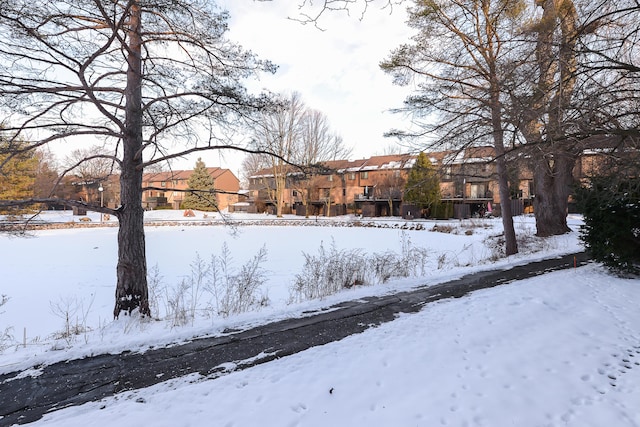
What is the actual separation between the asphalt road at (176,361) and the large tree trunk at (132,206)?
189cm

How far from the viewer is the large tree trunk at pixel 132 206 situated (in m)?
5.85

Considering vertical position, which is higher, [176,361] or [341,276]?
[341,276]

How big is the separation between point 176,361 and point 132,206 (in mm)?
3243

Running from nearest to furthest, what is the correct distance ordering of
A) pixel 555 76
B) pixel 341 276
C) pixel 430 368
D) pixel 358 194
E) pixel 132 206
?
pixel 430 368 < pixel 132 206 < pixel 555 76 < pixel 341 276 < pixel 358 194

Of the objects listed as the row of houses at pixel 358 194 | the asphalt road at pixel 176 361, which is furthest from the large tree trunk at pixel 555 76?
the row of houses at pixel 358 194

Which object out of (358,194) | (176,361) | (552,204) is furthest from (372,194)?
(176,361)

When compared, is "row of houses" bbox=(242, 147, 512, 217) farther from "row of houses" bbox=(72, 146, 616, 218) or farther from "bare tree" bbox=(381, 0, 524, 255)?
"bare tree" bbox=(381, 0, 524, 255)

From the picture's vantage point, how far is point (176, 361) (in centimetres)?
391

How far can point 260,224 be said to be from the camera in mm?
34000

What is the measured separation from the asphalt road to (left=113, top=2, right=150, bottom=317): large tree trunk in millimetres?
1893

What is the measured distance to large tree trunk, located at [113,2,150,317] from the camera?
19.2 feet

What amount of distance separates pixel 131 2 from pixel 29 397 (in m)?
4.39

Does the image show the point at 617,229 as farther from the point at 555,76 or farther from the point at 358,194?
the point at 358,194

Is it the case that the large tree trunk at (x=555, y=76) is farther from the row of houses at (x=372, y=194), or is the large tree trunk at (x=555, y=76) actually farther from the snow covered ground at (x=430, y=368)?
the row of houses at (x=372, y=194)
